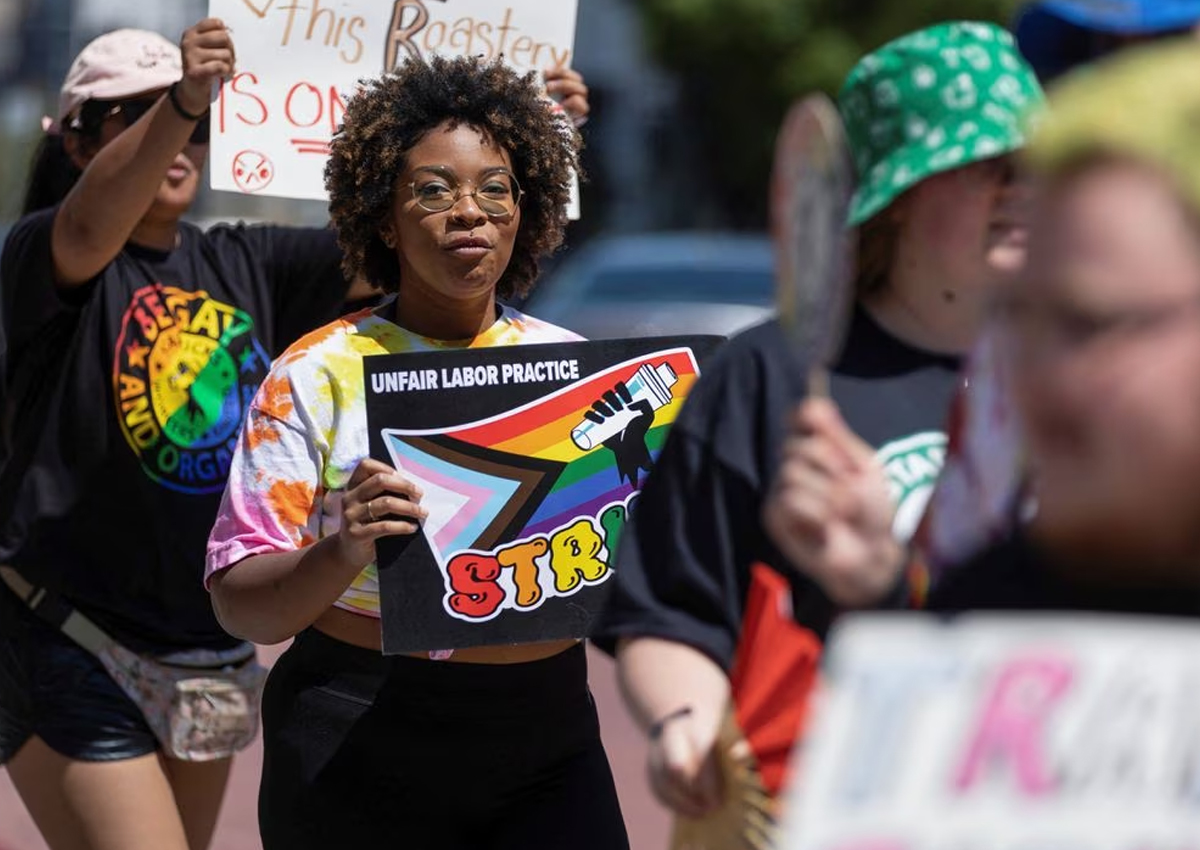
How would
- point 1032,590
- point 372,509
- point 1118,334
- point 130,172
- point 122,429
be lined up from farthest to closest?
point 122,429
point 130,172
point 372,509
point 1032,590
point 1118,334

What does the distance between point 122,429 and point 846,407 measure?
2.10 metres

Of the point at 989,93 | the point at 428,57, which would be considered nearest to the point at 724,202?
the point at 428,57

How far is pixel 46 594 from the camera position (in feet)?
13.9

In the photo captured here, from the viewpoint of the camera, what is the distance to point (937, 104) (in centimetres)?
242

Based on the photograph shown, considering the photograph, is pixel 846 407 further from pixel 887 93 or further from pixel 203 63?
pixel 203 63

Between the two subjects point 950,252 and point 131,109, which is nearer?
point 950,252

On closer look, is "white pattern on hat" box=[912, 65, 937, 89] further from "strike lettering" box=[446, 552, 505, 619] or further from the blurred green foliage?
the blurred green foliage

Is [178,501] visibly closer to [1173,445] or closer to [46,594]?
[46,594]

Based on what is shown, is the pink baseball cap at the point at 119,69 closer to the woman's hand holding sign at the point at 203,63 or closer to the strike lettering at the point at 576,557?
the woman's hand holding sign at the point at 203,63

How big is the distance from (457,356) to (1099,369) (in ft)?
6.40

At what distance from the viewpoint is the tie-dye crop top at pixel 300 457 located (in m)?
3.38

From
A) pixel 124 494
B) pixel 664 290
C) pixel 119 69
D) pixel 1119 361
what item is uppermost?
pixel 1119 361

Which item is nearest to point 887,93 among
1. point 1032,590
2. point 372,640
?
point 1032,590

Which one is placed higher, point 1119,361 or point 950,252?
point 1119,361
